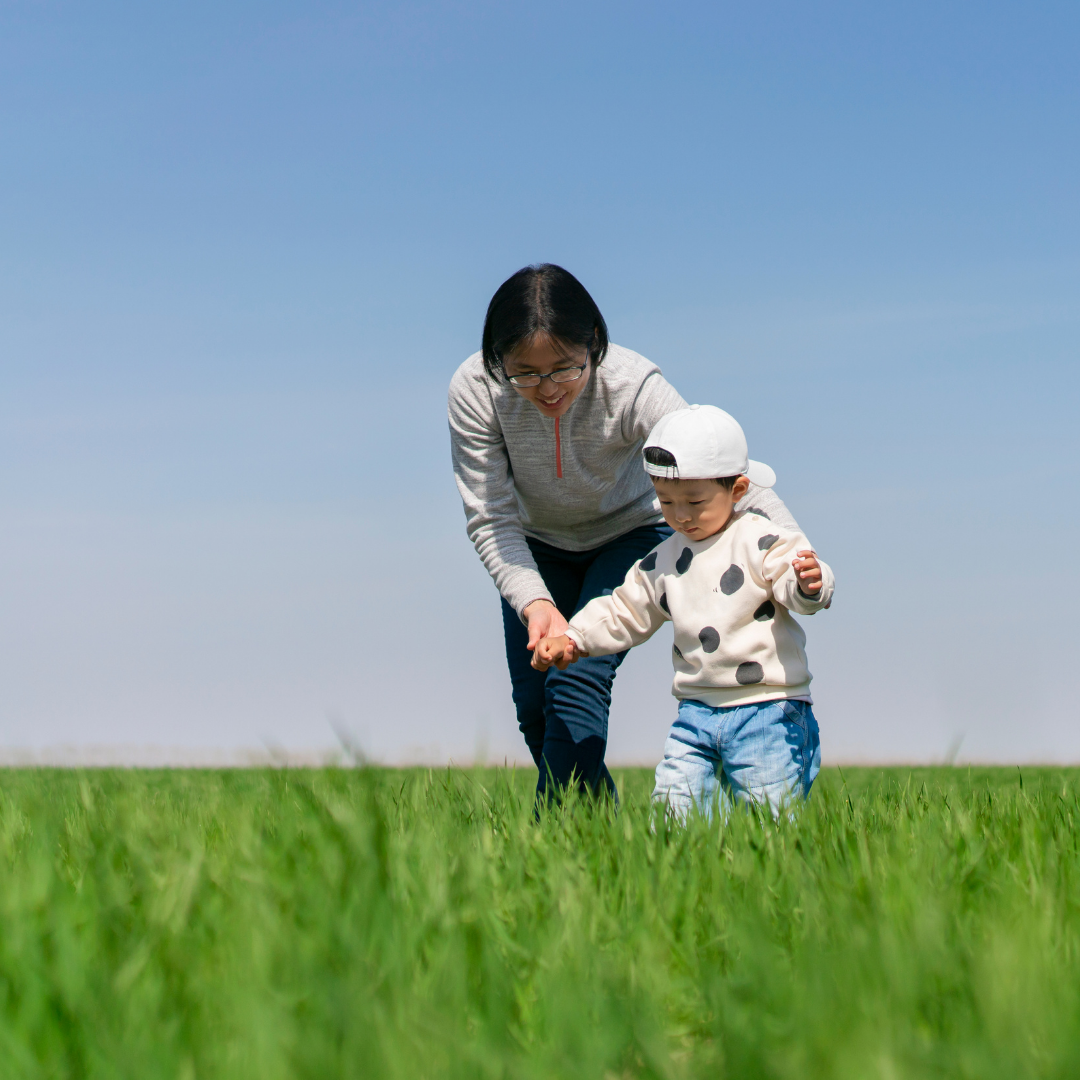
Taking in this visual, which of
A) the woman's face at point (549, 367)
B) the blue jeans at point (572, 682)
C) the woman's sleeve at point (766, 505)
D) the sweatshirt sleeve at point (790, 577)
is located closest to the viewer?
the sweatshirt sleeve at point (790, 577)

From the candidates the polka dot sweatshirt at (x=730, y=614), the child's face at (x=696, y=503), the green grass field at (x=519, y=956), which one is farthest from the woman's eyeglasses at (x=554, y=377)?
the green grass field at (x=519, y=956)

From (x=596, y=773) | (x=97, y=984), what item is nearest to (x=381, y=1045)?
(x=97, y=984)

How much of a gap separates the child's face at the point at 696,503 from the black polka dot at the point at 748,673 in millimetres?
507

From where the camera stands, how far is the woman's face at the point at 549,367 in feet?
12.4

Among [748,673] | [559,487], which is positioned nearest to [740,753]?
[748,673]

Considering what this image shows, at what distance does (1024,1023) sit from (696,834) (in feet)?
4.98

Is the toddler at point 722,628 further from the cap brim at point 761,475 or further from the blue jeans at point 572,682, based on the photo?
the blue jeans at point 572,682

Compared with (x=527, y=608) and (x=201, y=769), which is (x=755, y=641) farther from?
(x=201, y=769)

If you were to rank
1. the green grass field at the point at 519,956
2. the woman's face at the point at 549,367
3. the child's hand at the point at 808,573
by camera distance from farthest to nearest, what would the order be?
the woman's face at the point at 549,367 → the child's hand at the point at 808,573 → the green grass field at the point at 519,956

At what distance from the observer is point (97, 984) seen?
154cm

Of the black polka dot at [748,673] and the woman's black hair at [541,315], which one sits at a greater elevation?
the woman's black hair at [541,315]

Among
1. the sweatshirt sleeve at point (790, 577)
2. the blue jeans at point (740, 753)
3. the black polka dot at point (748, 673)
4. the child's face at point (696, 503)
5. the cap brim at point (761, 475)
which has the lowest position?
the blue jeans at point (740, 753)

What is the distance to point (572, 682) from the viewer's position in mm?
4289

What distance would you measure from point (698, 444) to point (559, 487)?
828 millimetres
